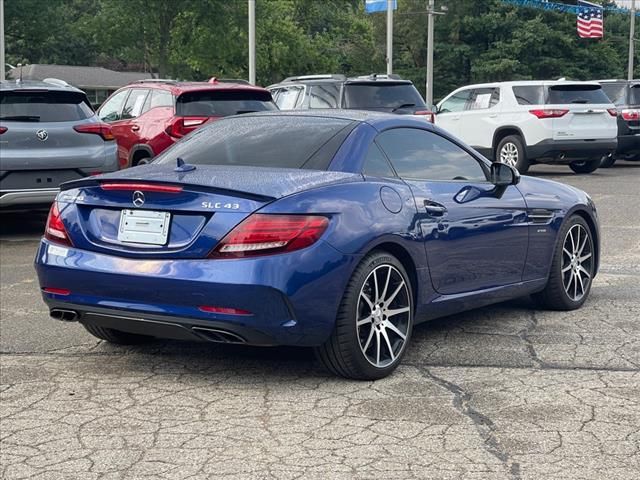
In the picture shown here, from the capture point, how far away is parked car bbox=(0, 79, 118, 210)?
35.5 feet

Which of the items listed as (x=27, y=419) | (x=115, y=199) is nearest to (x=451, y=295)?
(x=115, y=199)

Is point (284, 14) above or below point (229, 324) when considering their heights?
above

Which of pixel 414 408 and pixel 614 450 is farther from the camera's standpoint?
pixel 414 408

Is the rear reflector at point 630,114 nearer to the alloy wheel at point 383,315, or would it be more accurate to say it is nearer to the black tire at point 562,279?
the black tire at point 562,279

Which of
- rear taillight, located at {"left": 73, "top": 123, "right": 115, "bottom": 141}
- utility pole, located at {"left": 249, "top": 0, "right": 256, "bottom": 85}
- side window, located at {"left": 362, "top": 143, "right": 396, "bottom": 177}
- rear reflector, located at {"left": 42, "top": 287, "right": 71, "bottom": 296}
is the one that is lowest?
rear reflector, located at {"left": 42, "top": 287, "right": 71, "bottom": 296}

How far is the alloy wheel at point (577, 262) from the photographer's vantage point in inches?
290

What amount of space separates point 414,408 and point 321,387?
1.95ft

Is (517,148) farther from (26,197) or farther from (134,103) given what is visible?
(26,197)

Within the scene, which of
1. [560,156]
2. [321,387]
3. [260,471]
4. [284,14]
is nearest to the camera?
[260,471]

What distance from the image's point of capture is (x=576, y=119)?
19.2m

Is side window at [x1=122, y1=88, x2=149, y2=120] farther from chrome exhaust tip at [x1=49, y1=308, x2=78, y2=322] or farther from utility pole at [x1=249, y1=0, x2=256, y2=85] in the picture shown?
utility pole at [x1=249, y1=0, x2=256, y2=85]

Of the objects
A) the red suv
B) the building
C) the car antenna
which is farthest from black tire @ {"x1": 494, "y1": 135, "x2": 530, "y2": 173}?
the building

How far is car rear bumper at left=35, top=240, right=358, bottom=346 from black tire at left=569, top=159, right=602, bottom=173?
16364 mm

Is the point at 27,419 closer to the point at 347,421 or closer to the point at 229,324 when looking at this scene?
the point at 229,324
